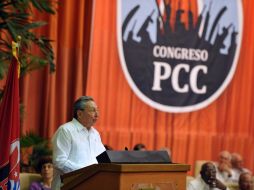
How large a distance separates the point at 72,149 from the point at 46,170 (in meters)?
1.30

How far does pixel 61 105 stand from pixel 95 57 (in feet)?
2.72

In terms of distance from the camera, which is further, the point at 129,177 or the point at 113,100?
the point at 113,100

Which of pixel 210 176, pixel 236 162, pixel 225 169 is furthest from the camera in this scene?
pixel 236 162

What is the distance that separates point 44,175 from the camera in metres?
6.04

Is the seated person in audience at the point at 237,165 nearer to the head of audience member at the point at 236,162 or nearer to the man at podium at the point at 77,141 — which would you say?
the head of audience member at the point at 236,162

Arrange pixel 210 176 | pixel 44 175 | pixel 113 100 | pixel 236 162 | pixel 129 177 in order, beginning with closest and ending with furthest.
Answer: pixel 129 177
pixel 44 175
pixel 210 176
pixel 113 100
pixel 236 162

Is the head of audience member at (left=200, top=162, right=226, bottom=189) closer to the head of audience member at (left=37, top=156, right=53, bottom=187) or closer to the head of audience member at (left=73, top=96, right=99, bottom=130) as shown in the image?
the head of audience member at (left=37, top=156, right=53, bottom=187)

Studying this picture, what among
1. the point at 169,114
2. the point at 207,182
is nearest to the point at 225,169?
the point at 169,114

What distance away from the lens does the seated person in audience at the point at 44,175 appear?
583 cm

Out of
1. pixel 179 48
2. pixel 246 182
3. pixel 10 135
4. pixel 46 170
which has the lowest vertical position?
pixel 246 182

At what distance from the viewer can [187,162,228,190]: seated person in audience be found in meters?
6.73

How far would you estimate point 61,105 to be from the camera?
8.34 metres

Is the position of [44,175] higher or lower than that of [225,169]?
higher

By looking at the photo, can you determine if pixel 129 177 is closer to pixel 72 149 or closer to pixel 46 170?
pixel 72 149
